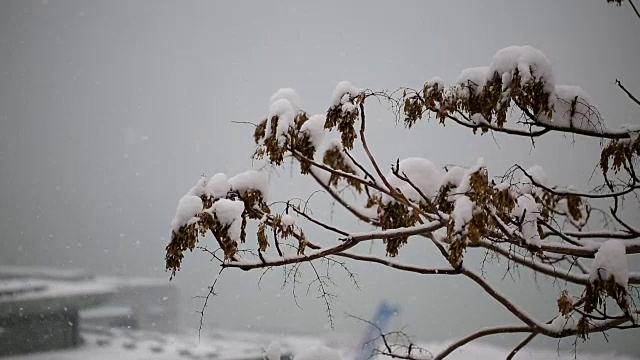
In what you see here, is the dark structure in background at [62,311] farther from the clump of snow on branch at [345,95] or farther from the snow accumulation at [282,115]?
the clump of snow on branch at [345,95]

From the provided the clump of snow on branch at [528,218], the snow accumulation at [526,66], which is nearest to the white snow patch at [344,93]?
the snow accumulation at [526,66]

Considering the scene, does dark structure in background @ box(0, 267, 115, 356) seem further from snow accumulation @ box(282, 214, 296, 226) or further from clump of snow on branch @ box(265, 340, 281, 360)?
snow accumulation @ box(282, 214, 296, 226)

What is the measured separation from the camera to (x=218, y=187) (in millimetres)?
2152

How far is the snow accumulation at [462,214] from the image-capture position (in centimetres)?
164

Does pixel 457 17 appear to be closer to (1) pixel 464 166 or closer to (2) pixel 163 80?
(2) pixel 163 80

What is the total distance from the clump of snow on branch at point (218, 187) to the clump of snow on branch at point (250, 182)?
24mm

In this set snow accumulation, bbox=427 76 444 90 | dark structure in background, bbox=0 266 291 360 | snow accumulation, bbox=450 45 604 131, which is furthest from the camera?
dark structure in background, bbox=0 266 291 360

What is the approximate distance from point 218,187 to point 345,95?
2.12 ft

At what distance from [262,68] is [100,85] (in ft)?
140

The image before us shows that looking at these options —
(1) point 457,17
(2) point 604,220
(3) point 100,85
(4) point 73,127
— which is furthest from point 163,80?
(2) point 604,220

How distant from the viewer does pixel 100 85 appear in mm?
142500

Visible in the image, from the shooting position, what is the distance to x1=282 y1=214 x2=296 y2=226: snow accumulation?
1.93 m

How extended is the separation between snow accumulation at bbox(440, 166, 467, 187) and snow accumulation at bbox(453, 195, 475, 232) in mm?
506

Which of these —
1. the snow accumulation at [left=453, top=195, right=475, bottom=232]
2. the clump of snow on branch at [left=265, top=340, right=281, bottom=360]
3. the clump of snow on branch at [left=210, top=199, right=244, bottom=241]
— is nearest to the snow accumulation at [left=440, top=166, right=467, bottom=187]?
the snow accumulation at [left=453, top=195, right=475, bottom=232]
